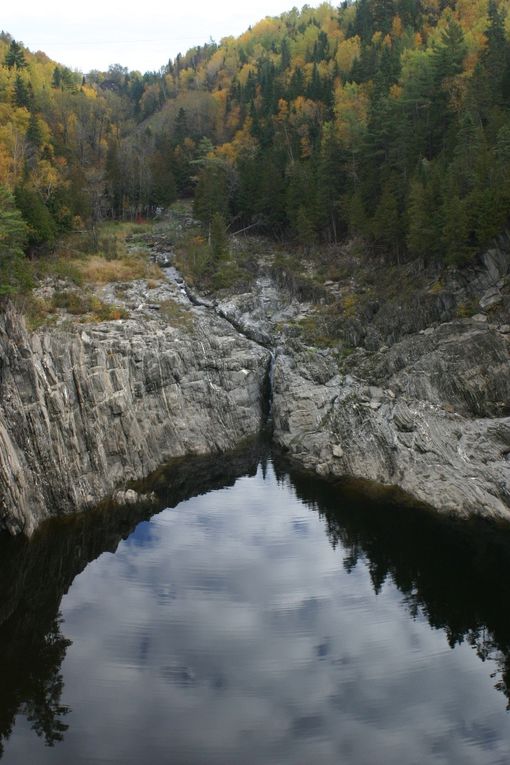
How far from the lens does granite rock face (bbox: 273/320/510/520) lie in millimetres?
32094

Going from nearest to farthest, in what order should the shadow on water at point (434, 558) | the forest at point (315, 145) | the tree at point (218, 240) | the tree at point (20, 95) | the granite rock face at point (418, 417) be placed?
the shadow on water at point (434, 558) < the granite rock face at point (418, 417) < the forest at point (315, 145) < the tree at point (218, 240) < the tree at point (20, 95)

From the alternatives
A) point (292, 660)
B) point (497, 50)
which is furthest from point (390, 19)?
point (292, 660)

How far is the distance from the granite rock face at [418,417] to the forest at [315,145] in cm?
959

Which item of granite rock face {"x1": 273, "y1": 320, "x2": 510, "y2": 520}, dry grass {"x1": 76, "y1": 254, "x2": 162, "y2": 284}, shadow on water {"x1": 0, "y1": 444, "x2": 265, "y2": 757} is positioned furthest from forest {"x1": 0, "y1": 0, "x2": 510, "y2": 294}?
shadow on water {"x1": 0, "y1": 444, "x2": 265, "y2": 757}

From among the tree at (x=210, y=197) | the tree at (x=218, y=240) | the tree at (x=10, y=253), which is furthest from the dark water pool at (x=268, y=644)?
the tree at (x=210, y=197)

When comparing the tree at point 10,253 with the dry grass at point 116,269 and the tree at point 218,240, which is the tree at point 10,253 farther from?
the tree at point 218,240

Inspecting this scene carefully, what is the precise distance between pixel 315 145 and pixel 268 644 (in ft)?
225

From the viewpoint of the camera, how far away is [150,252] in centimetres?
6462

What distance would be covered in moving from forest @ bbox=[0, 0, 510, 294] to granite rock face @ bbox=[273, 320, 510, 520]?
9595 millimetres

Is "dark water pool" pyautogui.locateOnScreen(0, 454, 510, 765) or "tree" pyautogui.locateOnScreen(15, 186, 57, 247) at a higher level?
"tree" pyautogui.locateOnScreen(15, 186, 57, 247)

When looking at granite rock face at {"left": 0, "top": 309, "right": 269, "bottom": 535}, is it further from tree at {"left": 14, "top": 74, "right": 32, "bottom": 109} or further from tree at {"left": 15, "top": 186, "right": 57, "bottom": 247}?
tree at {"left": 14, "top": 74, "right": 32, "bottom": 109}

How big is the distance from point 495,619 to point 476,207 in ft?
105

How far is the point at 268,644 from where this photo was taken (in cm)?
2081

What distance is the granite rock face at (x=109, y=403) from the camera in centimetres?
3023
